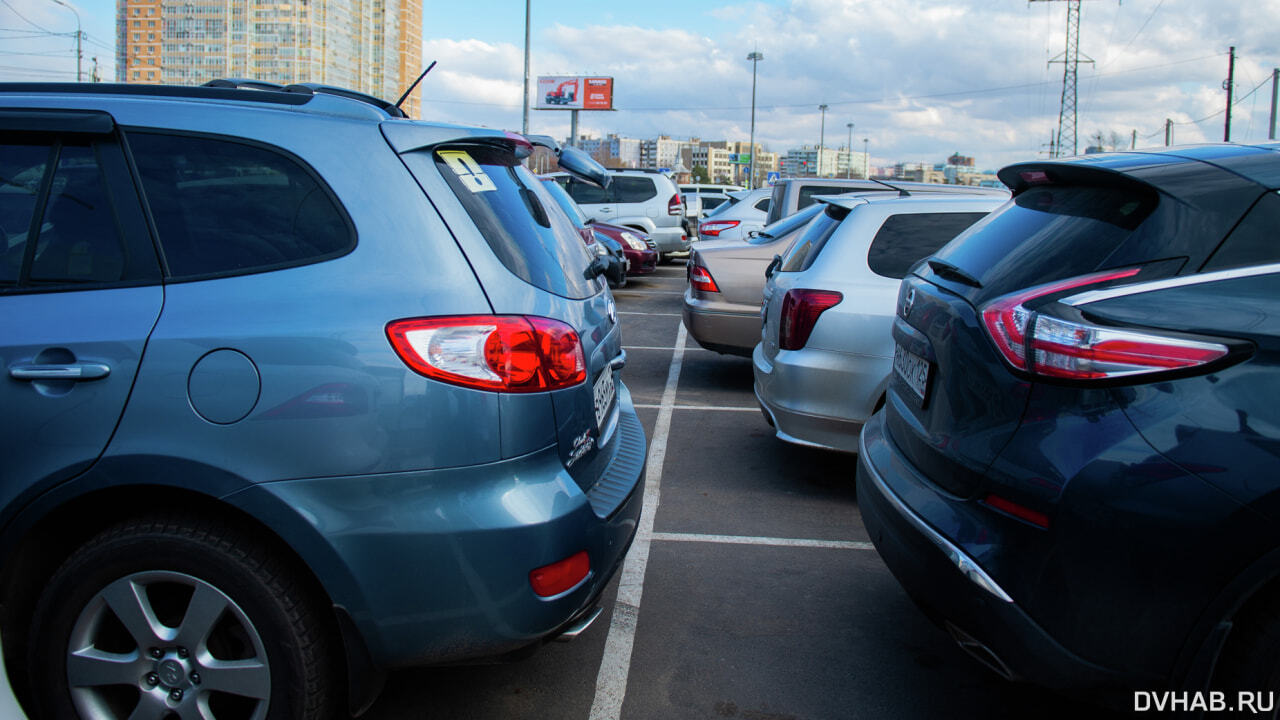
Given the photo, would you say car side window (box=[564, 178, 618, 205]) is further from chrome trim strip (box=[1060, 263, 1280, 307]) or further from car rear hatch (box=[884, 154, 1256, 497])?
chrome trim strip (box=[1060, 263, 1280, 307])

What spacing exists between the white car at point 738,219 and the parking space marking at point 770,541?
12.7 meters

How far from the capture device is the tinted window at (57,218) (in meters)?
2.49

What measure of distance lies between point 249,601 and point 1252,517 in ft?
7.70

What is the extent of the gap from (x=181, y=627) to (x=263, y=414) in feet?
1.95

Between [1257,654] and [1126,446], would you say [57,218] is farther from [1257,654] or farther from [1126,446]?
[1257,654]

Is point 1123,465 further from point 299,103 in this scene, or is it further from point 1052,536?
point 299,103

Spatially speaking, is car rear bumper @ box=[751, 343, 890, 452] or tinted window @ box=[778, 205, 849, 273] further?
tinted window @ box=[778, 205, 849, 273]

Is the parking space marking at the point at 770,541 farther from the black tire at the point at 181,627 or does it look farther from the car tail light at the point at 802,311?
the black tire at the point at 181,627

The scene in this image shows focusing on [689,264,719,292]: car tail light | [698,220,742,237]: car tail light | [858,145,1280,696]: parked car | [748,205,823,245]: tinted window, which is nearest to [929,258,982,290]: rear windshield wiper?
[858,145,1280,696]: parked car

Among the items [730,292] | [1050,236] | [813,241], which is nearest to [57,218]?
[1050,236]

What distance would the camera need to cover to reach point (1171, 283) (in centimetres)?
229

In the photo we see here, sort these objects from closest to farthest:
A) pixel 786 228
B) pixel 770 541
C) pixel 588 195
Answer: pixel 770 541 < pixel 786 228 < pixel 588 195

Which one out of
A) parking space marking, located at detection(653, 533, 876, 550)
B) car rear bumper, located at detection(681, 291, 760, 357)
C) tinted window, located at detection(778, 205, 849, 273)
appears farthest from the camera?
car rear bumper, located at detection(681, 291, 760, 357)

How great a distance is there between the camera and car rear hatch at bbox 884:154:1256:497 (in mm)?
2379
